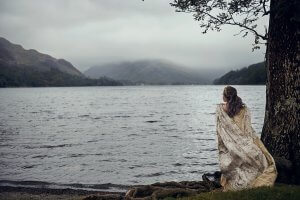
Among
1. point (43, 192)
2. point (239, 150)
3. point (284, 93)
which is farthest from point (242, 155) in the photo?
point (43, 192)

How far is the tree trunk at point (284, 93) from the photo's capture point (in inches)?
509

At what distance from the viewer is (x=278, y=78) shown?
13359mm

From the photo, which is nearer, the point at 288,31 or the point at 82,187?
the point at 288,31

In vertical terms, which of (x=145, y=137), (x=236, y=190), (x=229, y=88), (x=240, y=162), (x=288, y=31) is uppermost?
(x=288, y=31)

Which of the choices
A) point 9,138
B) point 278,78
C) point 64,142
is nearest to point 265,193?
point 278,78

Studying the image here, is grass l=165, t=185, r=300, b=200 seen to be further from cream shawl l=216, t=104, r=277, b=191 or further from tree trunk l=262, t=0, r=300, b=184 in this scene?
tree trunk l=262, t=0, r=300, b=184

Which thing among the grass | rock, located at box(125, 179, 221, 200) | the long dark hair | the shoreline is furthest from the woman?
the shoreline

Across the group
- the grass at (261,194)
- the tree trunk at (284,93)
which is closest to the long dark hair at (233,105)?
the grass at (261,194)

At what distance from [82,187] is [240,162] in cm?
1168

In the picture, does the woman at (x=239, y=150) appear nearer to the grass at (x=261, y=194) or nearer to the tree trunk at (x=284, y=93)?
the grass at (x=261, y=194)

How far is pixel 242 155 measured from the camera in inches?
444

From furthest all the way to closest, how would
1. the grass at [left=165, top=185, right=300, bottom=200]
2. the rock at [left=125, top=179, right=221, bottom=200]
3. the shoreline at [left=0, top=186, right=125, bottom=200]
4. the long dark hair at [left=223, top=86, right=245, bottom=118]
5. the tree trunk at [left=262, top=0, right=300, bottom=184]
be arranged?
the shoreline at [left=0, top=186, right=125, bottom=200], the tree trunk at [left=262, top=0, right=300, bottom=184], the rock at [left=125, top=179, right=221, bottom=200], the long dark hair at [left=223, top=86, right=245, bottom=118], the grass at [left=165, top=185, right=300, bottom=200]

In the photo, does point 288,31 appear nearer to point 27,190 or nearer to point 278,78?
point 278,78

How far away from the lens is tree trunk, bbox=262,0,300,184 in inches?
509
